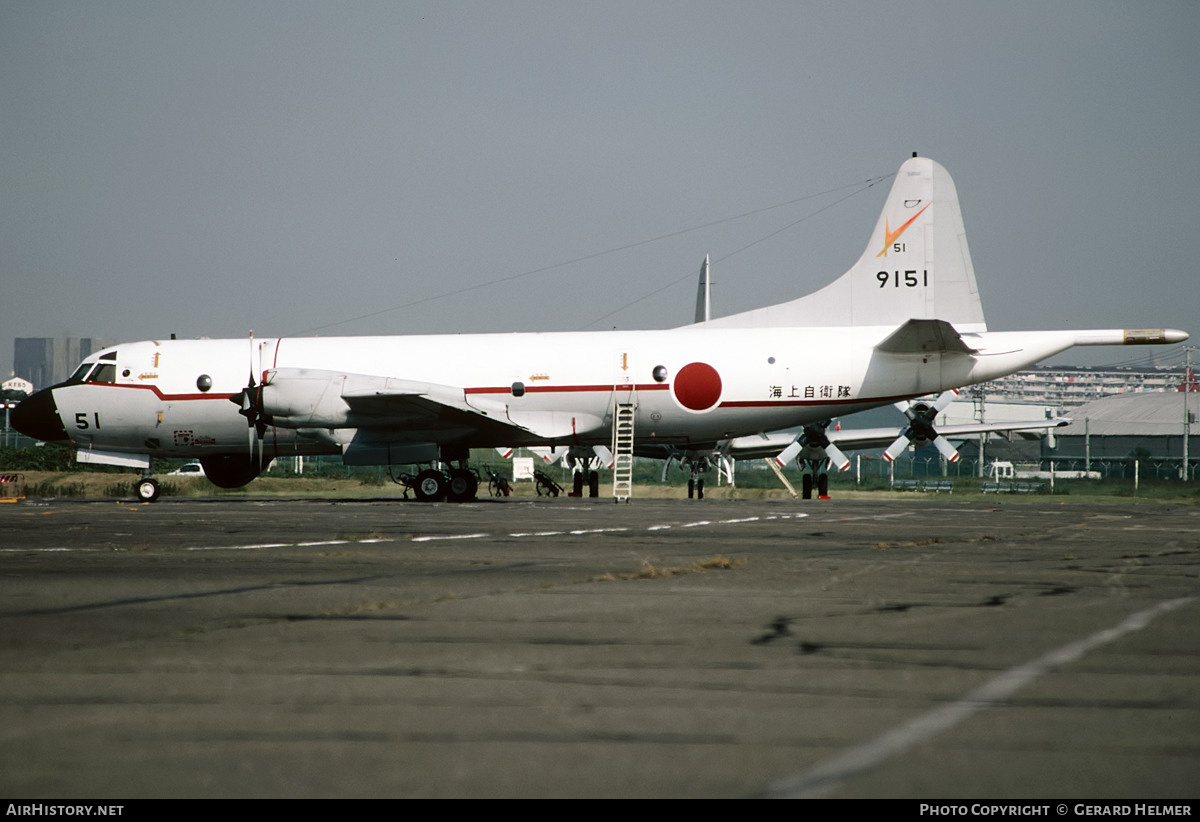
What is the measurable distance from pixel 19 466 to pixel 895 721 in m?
67.0

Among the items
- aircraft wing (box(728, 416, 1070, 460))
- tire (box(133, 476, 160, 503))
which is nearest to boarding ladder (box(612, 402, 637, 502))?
tire (box(133, 476, 160, 503))

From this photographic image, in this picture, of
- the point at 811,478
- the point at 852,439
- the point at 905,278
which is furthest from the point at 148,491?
the point at 852,439

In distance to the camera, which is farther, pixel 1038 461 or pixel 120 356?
pixel 1038 461

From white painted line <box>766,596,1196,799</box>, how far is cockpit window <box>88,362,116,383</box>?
30387mm

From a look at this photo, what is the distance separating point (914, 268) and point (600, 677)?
92.5 ft

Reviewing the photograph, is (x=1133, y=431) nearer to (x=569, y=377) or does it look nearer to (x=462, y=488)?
(x=569, y=377)

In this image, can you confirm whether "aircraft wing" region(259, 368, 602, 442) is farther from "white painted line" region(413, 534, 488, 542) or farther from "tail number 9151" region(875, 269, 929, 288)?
"white painted line" region(413, 534, 488, 542)

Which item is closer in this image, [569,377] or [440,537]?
[440,537]

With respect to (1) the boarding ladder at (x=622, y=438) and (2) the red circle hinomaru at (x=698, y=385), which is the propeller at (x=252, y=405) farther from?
(2) the red circle hinomaru at (x=698, y=385)

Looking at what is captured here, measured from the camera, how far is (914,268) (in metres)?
31.7
